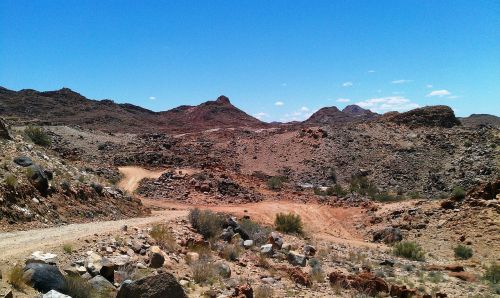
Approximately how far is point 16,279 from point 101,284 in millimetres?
1428

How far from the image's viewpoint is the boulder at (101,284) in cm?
723

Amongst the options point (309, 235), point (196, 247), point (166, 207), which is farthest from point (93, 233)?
point (166, 207)

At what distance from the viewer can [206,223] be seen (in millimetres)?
14211

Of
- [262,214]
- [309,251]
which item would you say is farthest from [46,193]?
[262,214]

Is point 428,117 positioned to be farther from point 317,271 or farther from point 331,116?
point 331,116

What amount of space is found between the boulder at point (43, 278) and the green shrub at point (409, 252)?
43.1 ft

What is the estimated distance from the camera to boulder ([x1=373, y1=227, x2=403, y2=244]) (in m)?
19.1

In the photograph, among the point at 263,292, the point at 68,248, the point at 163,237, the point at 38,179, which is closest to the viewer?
the point at 68,248

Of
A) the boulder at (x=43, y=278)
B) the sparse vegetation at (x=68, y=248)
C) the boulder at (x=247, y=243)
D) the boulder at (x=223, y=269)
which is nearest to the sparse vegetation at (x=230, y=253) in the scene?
the boulder at (x=223, y=269)

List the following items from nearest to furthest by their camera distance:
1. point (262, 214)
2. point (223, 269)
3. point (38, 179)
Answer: point (223, 269) < point (38, 179) < point (262, 214)

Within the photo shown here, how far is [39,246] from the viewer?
8422 millimetres

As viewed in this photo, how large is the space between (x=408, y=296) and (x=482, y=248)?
8.16m

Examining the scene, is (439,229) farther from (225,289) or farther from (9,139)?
(9,139)

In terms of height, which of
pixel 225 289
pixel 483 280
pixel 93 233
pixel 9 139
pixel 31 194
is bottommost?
pixel 483 280
